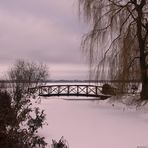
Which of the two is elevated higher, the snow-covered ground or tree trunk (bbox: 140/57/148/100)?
tree trunk (bbox: 140/57/148/100)

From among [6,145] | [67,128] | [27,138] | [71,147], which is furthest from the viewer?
[67,128]

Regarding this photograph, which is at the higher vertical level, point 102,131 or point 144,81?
point 144,81

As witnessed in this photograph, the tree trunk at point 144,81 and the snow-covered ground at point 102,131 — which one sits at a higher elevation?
the tree trunk at point 144,81

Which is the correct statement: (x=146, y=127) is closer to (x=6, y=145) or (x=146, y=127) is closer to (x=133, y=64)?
(x=133, y=64)

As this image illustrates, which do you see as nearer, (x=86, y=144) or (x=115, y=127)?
(x=86, y=144)

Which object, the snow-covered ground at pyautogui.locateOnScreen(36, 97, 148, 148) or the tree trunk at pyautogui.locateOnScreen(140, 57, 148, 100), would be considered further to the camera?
the tree trunk at pyautogui.locateOnScreen(140, 57, 148, 100)

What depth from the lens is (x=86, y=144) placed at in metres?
9.66

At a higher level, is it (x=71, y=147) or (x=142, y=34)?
(x=142, y=34)

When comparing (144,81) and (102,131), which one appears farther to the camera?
(144,81)

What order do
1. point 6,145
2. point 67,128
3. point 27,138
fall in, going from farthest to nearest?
point 67,128 < point 27,138 < point 6,145

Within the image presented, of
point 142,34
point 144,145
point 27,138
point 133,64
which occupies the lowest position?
point 144,145

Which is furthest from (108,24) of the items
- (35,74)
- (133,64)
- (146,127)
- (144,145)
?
(35,74)

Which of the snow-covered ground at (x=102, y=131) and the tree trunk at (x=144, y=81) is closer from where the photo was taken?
the snow-covered ground at (x=102, y=131)

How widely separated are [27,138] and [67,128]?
5517 millimetres
